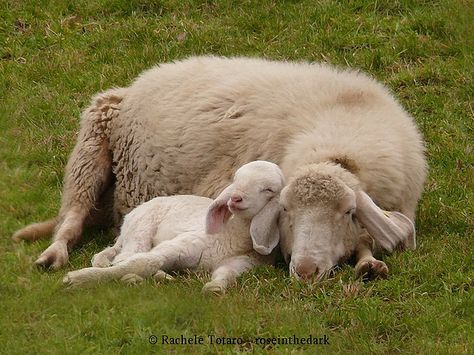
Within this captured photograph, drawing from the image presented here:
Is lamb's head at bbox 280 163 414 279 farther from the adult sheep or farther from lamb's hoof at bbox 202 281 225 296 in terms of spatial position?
lamb's hoof at bbox 202 281 225 296

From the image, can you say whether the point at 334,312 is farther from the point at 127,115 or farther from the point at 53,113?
the point at 53,113

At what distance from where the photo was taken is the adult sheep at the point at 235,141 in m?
7.53

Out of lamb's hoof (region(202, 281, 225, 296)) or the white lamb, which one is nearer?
lamb's hoof (region(202, 281, 225, 296))

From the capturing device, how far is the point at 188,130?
877 centimetres

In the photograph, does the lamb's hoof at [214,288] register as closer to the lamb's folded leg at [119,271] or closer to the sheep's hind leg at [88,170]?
the lamb's folded leg at [119,271]

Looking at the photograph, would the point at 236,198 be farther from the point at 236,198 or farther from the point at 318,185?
the point at 318,185

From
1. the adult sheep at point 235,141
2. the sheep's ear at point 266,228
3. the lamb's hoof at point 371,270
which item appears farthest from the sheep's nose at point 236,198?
the lamb's hoof at point 371,270

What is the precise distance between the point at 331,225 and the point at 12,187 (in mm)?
3291

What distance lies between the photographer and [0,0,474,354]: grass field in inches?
248

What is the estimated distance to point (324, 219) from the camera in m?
7.01

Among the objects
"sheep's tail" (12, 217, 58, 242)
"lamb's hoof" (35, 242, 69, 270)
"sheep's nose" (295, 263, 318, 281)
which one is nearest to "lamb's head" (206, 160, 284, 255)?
"sheep's nose" (295, 263, 318, 281)

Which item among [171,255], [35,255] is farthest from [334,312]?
[35,255]

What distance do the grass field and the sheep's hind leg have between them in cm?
22

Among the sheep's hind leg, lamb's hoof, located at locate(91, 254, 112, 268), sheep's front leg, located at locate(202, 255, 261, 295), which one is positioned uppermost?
sheep's front leg, located at locate(202, 255, 261, 295)
